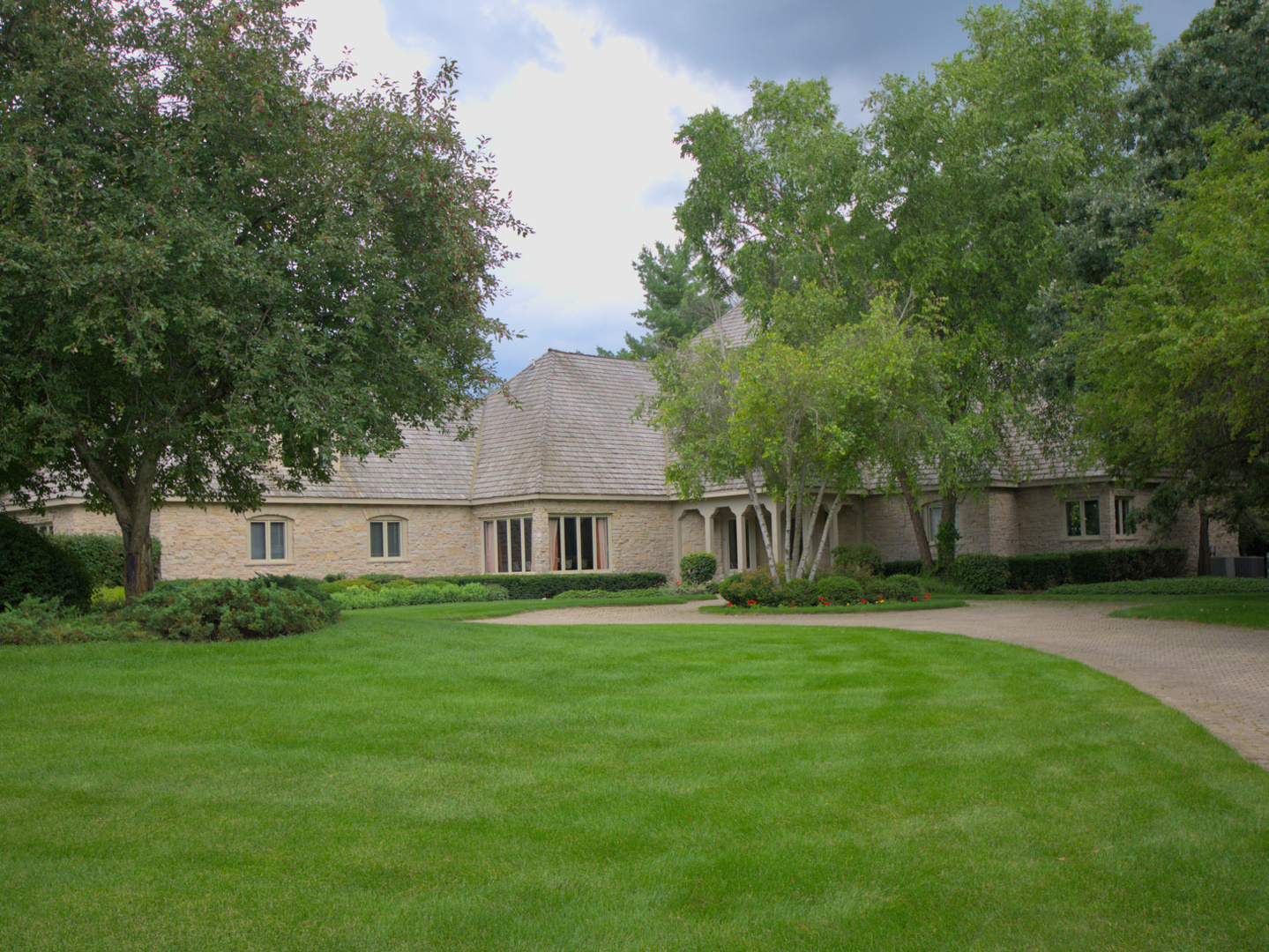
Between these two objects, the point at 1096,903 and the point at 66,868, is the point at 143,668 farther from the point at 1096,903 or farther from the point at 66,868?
the point at 1096,903

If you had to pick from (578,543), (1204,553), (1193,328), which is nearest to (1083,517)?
(1204,553)

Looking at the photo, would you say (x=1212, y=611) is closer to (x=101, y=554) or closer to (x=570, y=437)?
(x=570, y=437)

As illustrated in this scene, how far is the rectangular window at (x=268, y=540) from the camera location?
27.9m

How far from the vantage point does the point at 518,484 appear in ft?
98.2

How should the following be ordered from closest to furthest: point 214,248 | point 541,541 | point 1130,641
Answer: point 214,248 → point 1130,641 → point 541,541

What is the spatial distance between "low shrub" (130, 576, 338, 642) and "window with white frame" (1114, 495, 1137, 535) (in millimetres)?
23974

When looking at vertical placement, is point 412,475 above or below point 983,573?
above

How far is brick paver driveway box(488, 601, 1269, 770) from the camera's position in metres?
9.47

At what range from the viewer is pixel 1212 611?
18750 millimetres

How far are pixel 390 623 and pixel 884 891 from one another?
1217 centimetres

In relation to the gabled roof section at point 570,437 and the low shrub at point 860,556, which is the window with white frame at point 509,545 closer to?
the gabled roof section at point 570,437

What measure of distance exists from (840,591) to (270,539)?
52.4 feet

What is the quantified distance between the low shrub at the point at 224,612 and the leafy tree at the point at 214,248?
1.99m

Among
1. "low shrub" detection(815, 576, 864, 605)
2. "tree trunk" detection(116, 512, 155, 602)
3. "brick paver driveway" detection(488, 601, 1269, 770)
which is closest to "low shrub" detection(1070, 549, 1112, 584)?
"brick paver driveway" detection(488, 601, 1269, 770)
